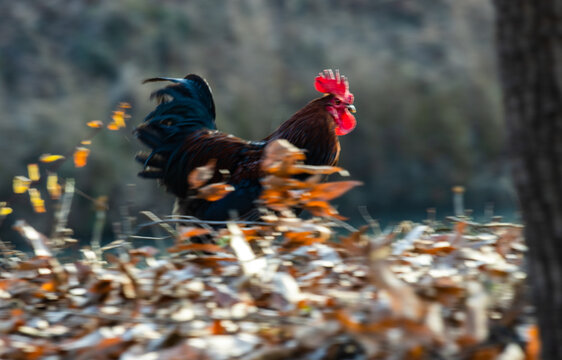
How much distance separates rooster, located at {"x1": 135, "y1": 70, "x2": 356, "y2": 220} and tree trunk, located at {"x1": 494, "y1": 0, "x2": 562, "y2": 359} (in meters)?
2.46

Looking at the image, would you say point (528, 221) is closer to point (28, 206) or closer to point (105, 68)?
point (28, 206)

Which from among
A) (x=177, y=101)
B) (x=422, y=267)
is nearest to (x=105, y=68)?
(x=177, y=101)

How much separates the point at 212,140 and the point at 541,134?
9.93 ft

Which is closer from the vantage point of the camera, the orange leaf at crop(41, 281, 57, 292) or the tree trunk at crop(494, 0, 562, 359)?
the tree trunk at crop(494, 0, 562, 359)

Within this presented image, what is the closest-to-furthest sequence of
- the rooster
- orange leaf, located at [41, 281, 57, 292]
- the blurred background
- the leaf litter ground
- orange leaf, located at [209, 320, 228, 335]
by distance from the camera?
the leaf litter ground, orange leaf, located at [209, 320, 228, 335], orange leaf, located at [41, 281, 57, 292], the rooster, the blurred background

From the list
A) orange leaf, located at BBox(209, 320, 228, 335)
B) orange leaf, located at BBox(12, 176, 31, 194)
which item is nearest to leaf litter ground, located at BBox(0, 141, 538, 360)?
orange leaf, located at BBox(209, 320, 228, 335)

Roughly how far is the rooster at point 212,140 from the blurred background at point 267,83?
605 cm

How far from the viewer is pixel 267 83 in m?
14.8

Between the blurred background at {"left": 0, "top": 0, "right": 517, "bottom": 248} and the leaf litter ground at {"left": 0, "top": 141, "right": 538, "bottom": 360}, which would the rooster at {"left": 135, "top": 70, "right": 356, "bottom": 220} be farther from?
the blurred background at {"left": 0, "top": 0, "right": 517, "bottom": 248}

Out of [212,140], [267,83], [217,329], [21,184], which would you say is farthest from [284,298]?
[267,83]

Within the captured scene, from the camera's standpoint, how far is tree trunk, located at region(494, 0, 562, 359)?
4.51 feet

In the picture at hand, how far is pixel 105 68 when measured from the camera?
1562cm

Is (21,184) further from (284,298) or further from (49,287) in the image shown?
(284,298)

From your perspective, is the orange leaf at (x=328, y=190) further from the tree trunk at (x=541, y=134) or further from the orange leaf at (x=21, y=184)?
the orange leaf at (x=21, y=184)
